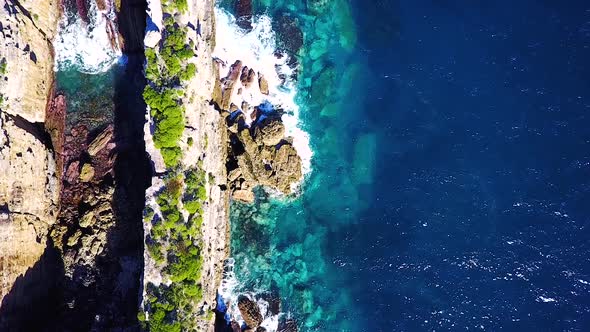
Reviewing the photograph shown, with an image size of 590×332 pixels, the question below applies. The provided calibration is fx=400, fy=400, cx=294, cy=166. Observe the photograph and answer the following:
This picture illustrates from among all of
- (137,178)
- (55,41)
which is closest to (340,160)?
(137,178)

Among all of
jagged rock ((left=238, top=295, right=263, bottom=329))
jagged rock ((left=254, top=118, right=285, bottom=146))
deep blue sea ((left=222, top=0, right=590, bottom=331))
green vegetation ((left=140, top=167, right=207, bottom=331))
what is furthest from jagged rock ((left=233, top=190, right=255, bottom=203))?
jagged rock ((left=238, top=295, right=263, bottom=329))

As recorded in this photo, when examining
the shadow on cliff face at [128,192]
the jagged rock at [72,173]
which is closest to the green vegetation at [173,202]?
the shadow on cliff face at [128,192]

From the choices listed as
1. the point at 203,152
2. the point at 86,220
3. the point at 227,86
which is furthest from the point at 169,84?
the point at 86,220

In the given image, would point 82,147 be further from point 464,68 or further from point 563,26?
point 563,26

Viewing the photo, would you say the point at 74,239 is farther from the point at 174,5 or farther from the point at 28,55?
the point at 174,5

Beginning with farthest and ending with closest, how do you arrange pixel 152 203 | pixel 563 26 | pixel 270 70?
pixel 270 70, pixel 563 26, pixel 152 203

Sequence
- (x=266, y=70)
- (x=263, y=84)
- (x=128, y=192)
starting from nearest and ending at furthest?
(x=128, y=192) → (x=263, y=84) → (x=266, y=70)
